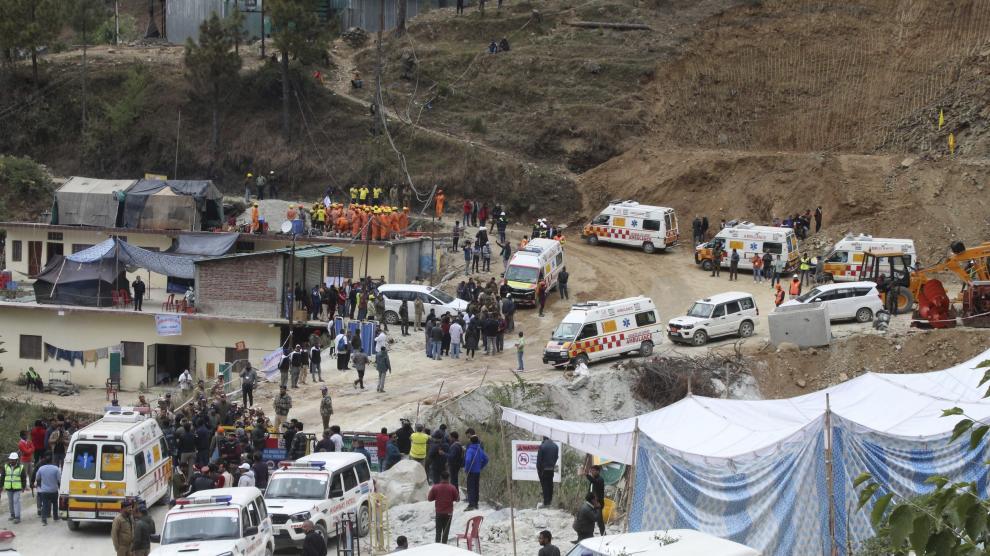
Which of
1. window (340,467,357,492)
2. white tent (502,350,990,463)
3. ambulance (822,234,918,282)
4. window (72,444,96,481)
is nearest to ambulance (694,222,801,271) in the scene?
ambulance (822,234,918,282)

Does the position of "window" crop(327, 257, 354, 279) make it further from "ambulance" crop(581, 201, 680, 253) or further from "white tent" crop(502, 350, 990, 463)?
"white tent" crop(502, 350, 990, 463)

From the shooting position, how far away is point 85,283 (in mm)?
44125

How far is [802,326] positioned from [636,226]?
16.0 meters

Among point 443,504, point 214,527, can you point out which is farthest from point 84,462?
point 443,504

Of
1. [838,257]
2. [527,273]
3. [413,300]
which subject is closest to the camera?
[413,300]

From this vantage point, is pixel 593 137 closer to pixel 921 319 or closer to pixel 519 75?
pixel 519 75

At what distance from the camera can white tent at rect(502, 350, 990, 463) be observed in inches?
717

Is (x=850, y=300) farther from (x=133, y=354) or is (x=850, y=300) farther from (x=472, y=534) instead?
(x=133, y=354)

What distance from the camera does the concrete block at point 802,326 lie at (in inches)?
1396

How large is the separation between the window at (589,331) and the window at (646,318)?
1.37 m

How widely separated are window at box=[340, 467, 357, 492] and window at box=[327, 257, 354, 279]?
2569cm

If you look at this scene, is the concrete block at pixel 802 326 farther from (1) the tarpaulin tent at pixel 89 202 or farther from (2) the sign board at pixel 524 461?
(1) the tarpaulin tent at pixel 89 202

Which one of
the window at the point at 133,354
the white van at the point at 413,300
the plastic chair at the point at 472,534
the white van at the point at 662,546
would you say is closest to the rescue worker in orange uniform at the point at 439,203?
the white van at the point at 413,300

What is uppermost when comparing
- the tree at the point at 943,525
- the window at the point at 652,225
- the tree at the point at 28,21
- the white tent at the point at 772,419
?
the tree at the point at 28,21
